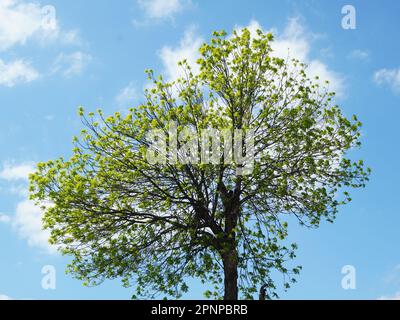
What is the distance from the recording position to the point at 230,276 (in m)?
20.0

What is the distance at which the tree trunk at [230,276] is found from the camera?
19719mm

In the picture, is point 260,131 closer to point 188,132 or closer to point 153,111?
point 188,132

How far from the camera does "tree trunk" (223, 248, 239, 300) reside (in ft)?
64.7
